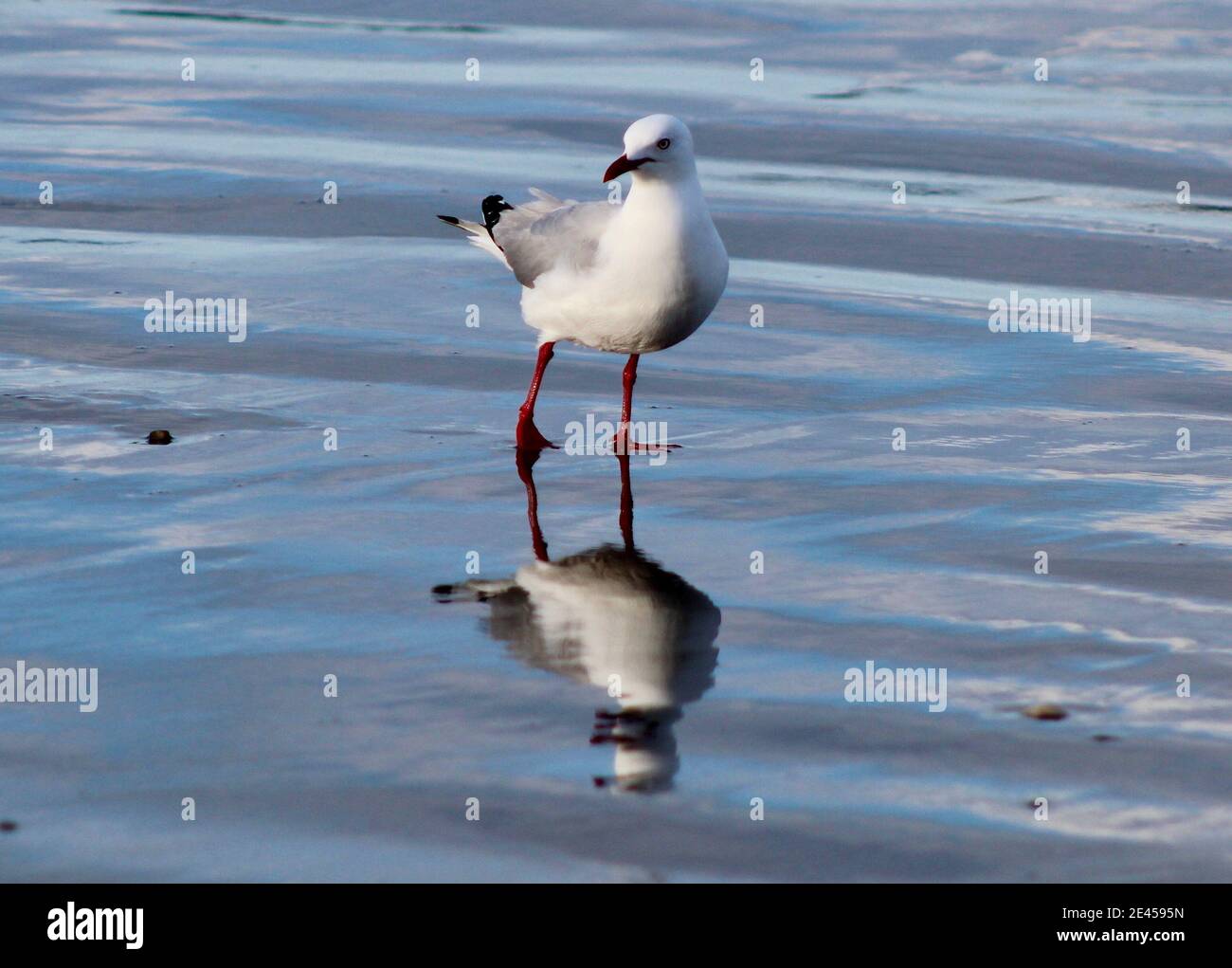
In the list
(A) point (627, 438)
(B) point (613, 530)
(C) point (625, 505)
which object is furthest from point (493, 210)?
(B) point (613, 530)

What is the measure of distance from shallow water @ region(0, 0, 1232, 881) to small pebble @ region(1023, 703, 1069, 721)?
0.07m

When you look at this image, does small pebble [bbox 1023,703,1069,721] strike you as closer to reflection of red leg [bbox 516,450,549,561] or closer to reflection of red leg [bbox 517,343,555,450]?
reflection of red leg [bbox 516,450,549,561]

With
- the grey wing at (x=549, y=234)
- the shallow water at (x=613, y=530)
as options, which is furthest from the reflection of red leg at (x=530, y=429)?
the grey wing at (x=549, y=234)

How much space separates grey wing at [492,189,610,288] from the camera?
753cm

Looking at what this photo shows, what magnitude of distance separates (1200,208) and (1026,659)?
8737 mm

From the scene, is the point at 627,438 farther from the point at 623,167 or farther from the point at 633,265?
the point at 623,167

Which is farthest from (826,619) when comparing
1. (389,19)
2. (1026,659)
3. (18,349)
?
(389,19)

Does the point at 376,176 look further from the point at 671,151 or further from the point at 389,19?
the point at 389,19

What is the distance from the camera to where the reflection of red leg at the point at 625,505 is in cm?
637

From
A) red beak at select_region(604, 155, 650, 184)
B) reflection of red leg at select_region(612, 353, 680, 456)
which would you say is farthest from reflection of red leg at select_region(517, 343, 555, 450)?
red beak at select_region(604, 155, 650, 184)

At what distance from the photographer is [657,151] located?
7.12 meters

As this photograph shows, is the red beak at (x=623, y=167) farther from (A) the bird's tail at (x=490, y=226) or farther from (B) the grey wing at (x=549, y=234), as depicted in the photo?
(A) the bird's tail at (x=490, y=226)

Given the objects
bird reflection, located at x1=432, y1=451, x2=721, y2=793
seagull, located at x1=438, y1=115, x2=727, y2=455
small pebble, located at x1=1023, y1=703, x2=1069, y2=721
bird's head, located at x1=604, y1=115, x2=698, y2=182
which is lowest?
small pebble, located at x1=1023, y1=703, x2=1069, y2=721

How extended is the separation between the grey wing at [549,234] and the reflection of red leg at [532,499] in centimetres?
81
